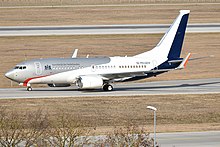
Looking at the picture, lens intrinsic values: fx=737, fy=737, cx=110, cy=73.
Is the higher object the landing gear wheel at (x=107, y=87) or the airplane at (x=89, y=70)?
the airplane at (x=89, y=70)

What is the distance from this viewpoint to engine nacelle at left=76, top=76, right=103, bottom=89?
248 feet

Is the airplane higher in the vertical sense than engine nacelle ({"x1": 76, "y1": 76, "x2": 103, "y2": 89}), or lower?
higher

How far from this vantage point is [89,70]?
76.9m

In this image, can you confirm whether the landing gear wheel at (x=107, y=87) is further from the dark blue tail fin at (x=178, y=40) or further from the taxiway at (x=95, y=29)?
the taxiway at (x=95, y=29)

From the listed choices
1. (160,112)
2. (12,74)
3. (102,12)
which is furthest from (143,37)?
(160,112)

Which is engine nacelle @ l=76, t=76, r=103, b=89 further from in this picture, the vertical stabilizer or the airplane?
the vertical stabilizer

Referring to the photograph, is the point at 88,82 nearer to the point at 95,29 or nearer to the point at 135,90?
the point at 135,90

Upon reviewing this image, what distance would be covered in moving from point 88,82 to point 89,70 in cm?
168

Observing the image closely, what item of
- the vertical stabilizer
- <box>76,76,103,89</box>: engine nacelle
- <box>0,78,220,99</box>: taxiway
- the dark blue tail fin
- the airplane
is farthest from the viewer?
the dark blue tail fin

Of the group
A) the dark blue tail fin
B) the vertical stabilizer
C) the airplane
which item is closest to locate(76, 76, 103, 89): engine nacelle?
the airplane

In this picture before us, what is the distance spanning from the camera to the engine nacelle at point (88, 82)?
75.7 m

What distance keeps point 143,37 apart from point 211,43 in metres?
10.8

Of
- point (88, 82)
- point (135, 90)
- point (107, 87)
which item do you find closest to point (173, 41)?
point (135, 90)

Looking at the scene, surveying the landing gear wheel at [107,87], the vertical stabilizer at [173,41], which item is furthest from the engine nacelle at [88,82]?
the vertical stabilizer at [173,41]
